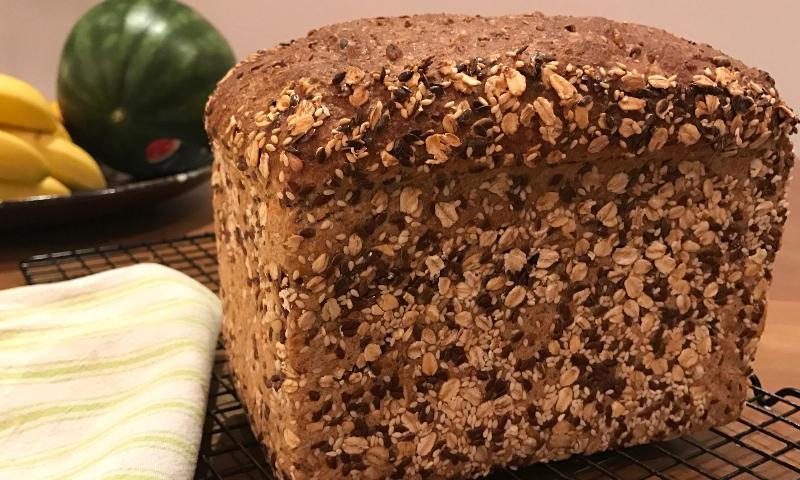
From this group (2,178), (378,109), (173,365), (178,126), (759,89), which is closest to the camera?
(378,109)

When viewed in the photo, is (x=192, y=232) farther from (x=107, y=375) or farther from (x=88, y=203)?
(x=107, y=375)

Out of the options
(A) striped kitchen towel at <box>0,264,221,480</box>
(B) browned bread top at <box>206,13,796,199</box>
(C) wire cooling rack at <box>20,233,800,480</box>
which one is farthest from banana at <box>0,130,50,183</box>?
(B) browned bread top at <box>206,13,796,199</box>

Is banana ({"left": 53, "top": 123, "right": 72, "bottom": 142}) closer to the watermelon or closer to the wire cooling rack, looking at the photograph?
the watermelon

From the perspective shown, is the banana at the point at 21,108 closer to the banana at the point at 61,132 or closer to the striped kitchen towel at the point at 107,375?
the banana at the point at 61,132

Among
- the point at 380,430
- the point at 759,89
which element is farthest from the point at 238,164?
the point at 759,89

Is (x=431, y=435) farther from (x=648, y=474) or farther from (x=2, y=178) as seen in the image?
(x=2, y=178)
